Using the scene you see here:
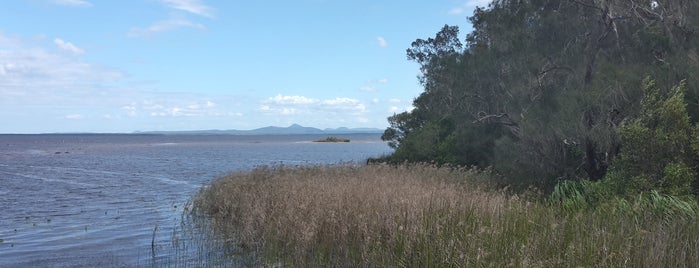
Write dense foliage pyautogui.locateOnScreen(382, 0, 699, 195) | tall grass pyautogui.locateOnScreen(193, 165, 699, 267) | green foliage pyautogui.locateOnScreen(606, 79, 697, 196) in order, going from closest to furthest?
tall grass pyautogui.locateOnScreen(193, 165, 699, 267), green foliage pyautogui.locateOnScreen(606, 79, 697, 196), dense foliage pyautogui.locateOnScreen(382, 0, 699, 195)

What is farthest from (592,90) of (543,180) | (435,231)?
(435,231)

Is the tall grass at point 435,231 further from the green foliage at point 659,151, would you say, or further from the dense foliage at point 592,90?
the dense foliage at point 592,90

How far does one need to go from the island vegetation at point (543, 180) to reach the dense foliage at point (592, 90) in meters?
0.05

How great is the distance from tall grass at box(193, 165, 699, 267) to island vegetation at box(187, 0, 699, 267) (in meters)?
0.04

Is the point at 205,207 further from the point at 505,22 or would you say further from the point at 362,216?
the point at 505,22

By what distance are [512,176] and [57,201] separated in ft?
64.5

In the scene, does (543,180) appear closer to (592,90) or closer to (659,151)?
(592,90)

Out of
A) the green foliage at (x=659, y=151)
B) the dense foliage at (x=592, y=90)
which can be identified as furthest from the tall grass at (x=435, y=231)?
the dense foliage at (x=592, y=90)

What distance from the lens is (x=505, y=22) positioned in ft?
70.0

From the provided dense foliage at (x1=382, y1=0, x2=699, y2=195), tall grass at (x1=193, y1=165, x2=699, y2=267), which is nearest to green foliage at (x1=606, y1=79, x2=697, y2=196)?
dense foliage at (x1=382, y1=0, x2=699, y2=195)

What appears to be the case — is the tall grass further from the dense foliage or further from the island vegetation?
the dense foliage

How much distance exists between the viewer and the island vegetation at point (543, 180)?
25.8ft

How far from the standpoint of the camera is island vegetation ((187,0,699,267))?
25.8 feet

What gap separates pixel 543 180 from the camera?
704 inches
